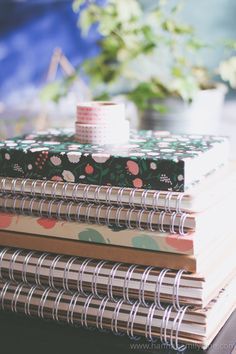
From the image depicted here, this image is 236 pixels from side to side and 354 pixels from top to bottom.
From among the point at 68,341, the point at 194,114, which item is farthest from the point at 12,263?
the point at 194,114

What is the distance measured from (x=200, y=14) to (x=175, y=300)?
640 mm

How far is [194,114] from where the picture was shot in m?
1.09

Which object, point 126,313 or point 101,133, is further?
point 101,133

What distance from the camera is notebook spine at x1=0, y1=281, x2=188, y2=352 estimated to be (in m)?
0.65

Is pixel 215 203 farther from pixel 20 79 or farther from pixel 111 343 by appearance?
pixel 20 79

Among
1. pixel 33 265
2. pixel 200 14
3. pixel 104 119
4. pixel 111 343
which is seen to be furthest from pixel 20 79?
pixel 111 343

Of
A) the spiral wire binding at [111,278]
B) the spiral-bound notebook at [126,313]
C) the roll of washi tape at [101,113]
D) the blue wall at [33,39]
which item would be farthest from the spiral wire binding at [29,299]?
the blue wall at [33,39]

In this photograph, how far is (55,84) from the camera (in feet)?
3.91

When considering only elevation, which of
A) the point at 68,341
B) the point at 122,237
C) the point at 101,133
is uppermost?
the point at 101,133

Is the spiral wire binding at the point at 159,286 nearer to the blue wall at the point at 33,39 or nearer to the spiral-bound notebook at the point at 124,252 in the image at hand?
the spiral-bound notebook at the point at 124,252

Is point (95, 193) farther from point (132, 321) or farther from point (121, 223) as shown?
point (132, 321)

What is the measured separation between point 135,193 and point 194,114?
0.46 meters

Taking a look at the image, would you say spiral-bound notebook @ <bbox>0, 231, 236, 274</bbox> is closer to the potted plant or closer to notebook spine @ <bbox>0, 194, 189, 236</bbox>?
notebook spine @ <bbox>0, 194, 189, 236</bbox>

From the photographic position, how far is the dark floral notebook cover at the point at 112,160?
2.19 ft
